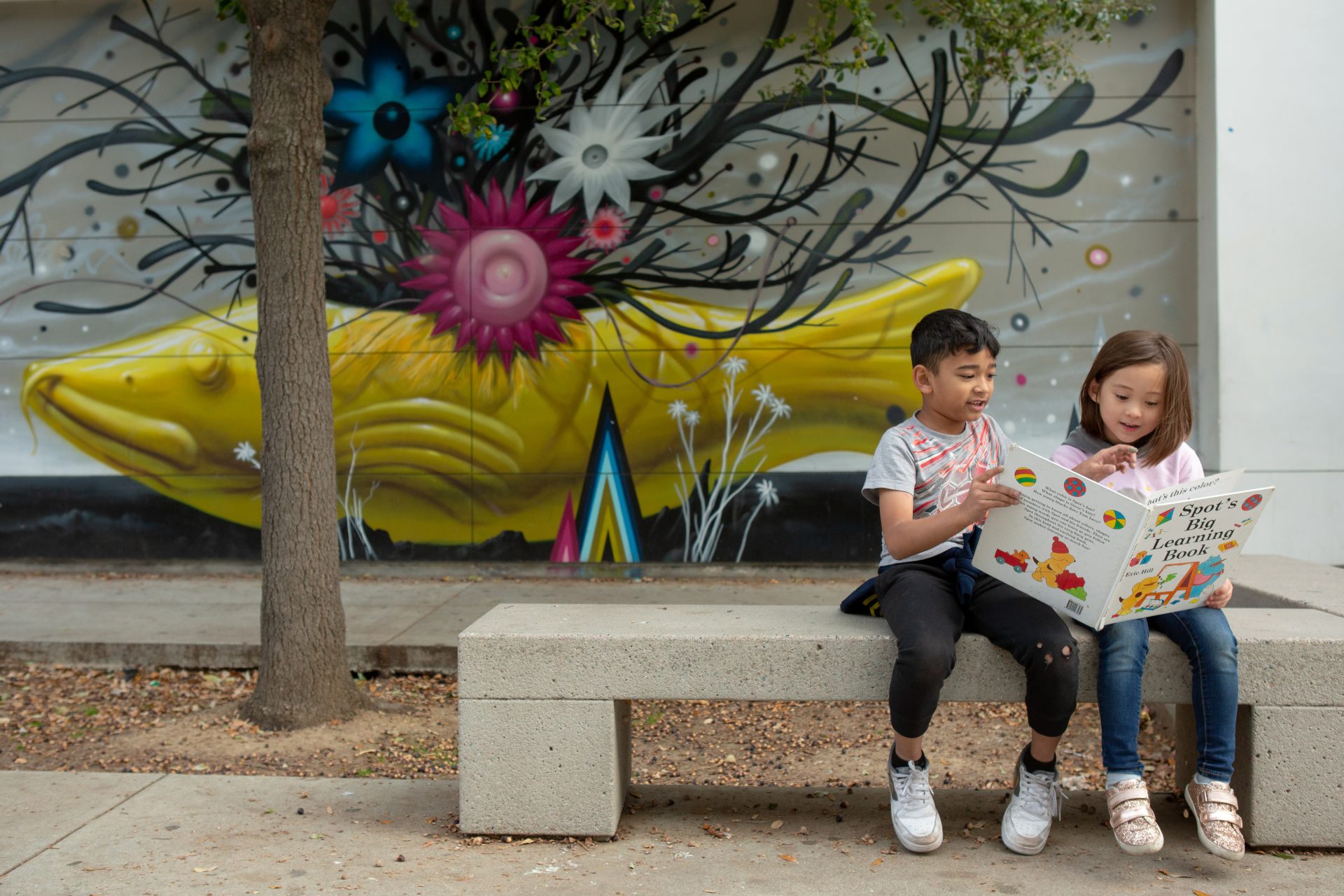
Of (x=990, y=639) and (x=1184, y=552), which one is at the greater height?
(x=1184, y=552)

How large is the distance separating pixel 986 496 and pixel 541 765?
4.84 ft

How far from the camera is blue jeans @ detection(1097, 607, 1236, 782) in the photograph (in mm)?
2926

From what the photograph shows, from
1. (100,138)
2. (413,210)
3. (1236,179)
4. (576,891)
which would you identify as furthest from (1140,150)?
(100,138)

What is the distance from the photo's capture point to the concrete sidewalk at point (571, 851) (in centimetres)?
291

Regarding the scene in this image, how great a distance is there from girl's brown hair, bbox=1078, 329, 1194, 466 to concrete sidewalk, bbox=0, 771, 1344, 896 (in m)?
1.14

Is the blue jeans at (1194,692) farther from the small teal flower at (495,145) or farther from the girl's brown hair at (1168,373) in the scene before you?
the small teal flower at (495,145)

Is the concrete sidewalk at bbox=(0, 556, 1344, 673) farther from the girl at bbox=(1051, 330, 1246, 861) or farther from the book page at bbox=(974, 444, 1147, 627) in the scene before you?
the book page at bbox=(974, 444, 1147, 627)

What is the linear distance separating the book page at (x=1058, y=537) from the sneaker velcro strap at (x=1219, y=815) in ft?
1.85

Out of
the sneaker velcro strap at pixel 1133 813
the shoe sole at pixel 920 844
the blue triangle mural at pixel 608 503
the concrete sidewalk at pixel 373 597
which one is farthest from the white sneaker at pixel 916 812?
the blue triangle mural at pixel 608 503

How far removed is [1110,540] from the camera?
2.77 meters

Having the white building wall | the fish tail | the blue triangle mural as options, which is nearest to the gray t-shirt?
the blue triangle mural

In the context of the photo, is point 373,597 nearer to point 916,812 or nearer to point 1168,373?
point 916,812

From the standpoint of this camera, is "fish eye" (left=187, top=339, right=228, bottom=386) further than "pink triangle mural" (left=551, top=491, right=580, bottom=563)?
Yes

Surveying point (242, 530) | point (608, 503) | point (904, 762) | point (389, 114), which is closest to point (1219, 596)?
point (904, 762)
